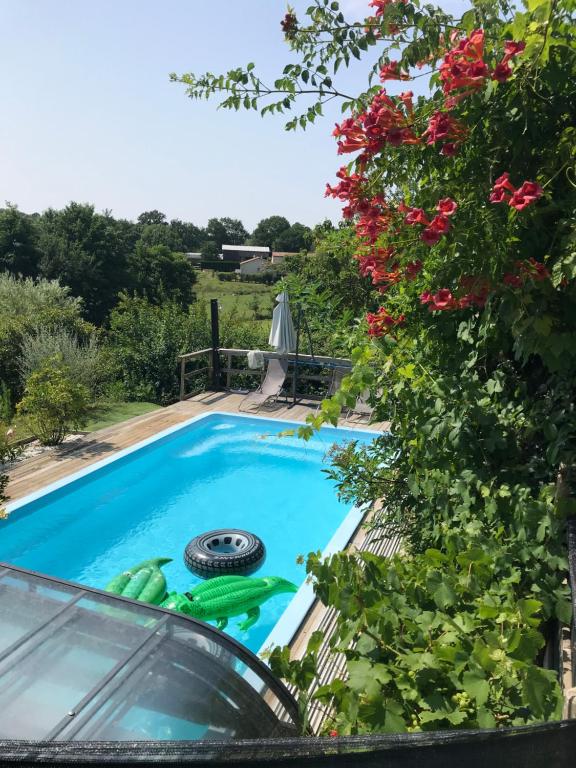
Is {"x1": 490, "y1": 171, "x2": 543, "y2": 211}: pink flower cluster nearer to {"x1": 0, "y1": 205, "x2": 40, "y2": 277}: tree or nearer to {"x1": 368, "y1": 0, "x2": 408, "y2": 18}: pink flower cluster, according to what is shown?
{"x1": 368, "y1": 0, "x2": 408, "y2": 18}: pink flower cluster

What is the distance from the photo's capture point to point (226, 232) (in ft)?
333

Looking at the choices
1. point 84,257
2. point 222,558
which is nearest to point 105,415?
point 222,558

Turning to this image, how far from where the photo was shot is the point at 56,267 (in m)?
26.5

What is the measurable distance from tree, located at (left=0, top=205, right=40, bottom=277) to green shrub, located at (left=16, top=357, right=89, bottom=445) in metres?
20.0

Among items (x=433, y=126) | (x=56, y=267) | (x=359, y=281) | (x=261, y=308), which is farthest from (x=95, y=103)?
(x=261, y=308)

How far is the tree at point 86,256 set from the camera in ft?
87.1

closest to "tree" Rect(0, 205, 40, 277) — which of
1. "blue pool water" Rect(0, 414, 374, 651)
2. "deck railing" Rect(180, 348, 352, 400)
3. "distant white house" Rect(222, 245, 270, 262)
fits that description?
"deck railing" Rect(180, 348, 352, 400)

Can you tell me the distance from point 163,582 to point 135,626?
302cm

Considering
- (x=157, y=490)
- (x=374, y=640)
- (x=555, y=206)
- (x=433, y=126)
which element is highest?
(x=433, y=126)

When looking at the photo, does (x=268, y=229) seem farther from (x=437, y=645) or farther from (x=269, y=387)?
(x=437, y=645)

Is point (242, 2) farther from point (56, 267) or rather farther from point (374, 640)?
point (56, 267)

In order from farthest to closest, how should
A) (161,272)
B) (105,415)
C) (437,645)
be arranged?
1. (161,272)
2. (105,415)
3. (437,645)

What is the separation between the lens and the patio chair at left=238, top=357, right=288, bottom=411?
35.4 ft

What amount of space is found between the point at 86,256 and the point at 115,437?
839 inches
